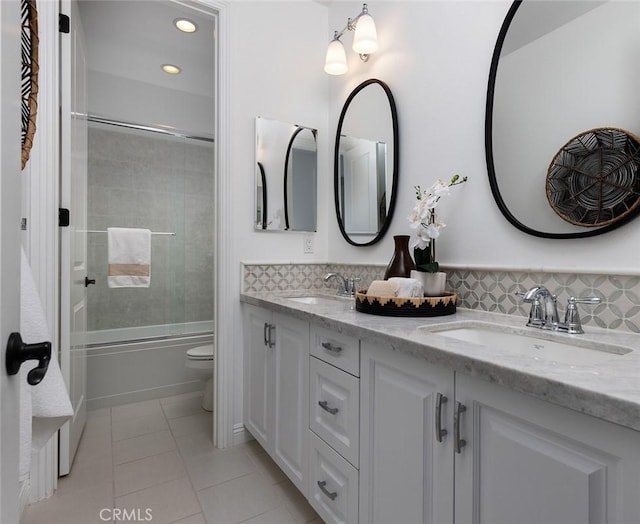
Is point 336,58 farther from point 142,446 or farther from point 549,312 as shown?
point 142,446

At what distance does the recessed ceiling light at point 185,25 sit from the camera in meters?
2.32

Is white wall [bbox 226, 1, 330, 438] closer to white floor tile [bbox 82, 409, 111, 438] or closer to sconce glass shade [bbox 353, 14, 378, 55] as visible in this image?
sconce glass shade [bbox 353, 14, 378, 55]

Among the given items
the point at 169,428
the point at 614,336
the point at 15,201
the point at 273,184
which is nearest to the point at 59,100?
the point at 273,184

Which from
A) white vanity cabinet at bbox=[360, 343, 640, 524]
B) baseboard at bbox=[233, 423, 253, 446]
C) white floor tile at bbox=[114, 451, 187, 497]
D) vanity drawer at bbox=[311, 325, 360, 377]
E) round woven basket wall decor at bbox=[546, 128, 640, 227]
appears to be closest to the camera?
white vanity cabinet at bbox=[360, 343, 640, 524]

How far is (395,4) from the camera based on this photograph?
5.88 feet

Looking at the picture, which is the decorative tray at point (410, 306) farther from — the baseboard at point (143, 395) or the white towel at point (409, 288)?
the baseboard at point (143, 395)

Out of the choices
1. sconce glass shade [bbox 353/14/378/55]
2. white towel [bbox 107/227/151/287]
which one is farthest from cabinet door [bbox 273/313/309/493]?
white towel [bbox 107/227/151/287]

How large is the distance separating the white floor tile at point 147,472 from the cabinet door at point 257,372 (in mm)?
401

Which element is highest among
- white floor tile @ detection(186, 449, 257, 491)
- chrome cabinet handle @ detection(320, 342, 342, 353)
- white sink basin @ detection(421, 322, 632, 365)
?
white sink basin @ detection(421, 322, 632, 365)

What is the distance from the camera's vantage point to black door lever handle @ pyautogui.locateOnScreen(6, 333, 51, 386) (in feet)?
1.61

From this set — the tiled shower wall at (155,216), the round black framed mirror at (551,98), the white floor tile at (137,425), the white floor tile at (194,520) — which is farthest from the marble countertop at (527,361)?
the tiled shower wall at (155,216)

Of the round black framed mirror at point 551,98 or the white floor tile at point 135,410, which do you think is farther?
the white floor tile at point 135,410

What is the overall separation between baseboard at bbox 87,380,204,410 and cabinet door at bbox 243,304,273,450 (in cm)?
107

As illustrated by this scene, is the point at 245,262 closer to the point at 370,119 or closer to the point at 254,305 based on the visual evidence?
the point at 254,305
